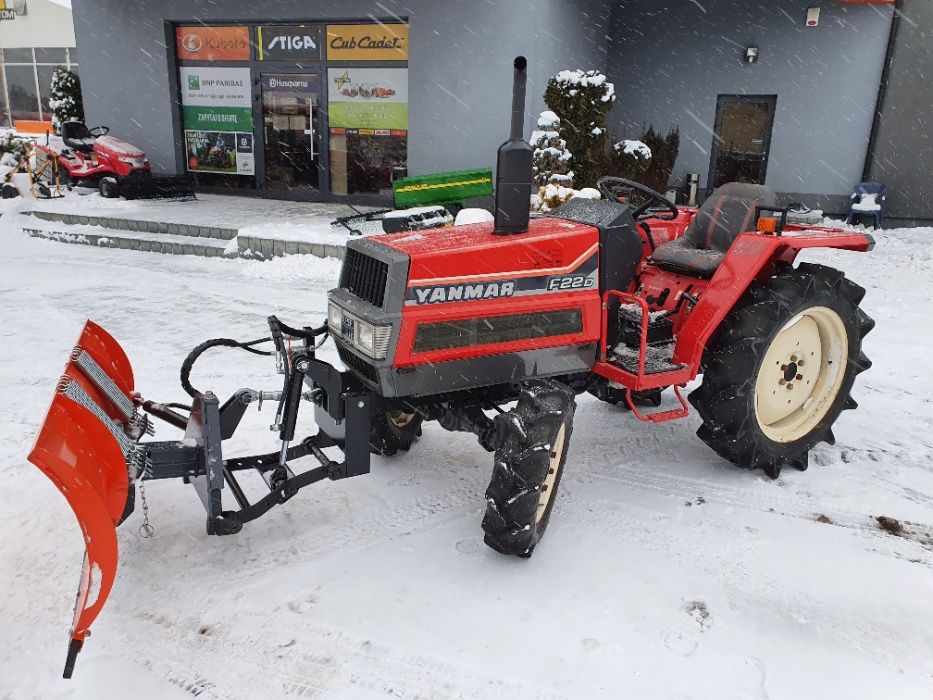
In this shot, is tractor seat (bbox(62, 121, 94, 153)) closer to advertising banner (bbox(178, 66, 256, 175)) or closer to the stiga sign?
advertising banner (bbox(178, 66, 256, 175))

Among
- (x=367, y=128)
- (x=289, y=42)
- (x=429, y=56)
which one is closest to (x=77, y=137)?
(x=289, y=42)

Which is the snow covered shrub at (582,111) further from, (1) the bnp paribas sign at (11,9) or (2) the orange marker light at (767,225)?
(1) the bnp paribas sign at (11,9)

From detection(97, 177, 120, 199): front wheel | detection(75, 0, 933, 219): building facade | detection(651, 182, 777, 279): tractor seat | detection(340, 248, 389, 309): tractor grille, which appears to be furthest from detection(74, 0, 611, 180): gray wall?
detection(340, 248, 389, 309): tractor grille

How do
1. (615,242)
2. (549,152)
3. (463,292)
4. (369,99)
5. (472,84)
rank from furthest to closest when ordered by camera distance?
(369,99) < (472,84) < (549,152) < (615,242) < (463,292)

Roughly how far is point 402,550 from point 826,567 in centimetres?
174

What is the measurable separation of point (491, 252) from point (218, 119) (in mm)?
11455

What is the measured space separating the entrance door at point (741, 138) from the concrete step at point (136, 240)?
8.25 metres

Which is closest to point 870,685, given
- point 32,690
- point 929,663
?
point 929,663

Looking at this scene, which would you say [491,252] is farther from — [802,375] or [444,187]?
[444,187]

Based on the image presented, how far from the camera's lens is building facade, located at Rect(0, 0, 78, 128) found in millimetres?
28859

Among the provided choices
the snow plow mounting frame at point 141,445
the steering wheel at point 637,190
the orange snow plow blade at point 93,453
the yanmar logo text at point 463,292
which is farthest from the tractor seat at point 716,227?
the orange snow plow blade at point 93,453

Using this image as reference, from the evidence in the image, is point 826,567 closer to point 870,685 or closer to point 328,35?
point 870,685

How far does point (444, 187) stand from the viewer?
31.2 ft

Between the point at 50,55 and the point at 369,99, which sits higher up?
the point at 50,55
